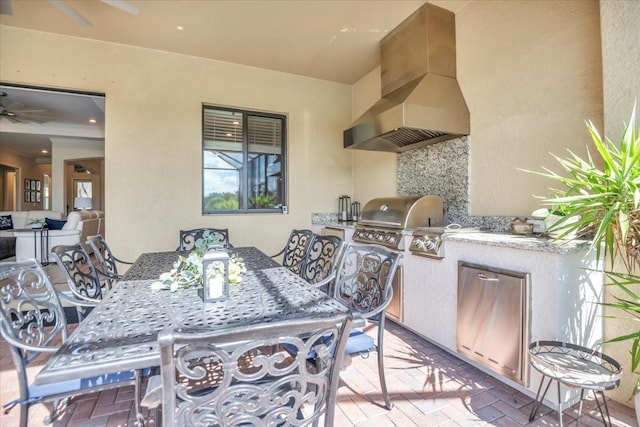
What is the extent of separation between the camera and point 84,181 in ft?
36.9

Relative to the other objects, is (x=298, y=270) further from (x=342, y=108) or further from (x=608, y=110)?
(x=342, y=108)

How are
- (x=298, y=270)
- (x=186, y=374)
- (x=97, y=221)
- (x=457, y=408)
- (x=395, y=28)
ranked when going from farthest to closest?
(x=97, y=221), (x=395, y=28), (x=298, y=270), (x=457, y=408), (x=186, y=374)

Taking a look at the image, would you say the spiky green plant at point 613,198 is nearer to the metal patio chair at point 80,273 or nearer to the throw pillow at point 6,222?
the metal patio chair at point 80,273

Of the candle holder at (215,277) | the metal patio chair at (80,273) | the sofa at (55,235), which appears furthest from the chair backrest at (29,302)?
the sofa at (55,235)

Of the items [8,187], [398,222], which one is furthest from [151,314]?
[8,187]

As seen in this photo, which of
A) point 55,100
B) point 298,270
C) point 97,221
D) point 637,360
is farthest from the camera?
point 97,221

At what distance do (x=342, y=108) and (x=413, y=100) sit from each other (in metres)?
2.06

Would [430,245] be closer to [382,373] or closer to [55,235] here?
[382,373]

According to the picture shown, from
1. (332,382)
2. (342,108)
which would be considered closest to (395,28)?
(342,108)

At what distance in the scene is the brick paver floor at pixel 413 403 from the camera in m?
1.54

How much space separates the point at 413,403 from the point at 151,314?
147 cm

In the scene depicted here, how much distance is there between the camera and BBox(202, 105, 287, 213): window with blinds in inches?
151

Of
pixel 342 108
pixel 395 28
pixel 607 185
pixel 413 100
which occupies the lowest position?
pixel 607 185

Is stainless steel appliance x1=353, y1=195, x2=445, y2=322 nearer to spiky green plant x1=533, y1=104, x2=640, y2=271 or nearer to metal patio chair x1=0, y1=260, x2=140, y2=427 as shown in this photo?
spiky green plant x1=533, y1=104, x2=640, y2=271
